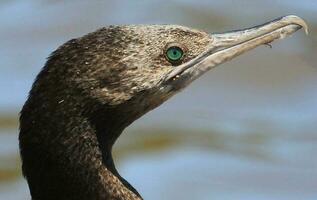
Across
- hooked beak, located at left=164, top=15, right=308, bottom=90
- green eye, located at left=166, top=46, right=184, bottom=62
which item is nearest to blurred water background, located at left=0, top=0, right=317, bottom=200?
hooked beak, located at left=164, top=15, right=308, bottom=90

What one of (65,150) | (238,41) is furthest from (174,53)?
(65,150)

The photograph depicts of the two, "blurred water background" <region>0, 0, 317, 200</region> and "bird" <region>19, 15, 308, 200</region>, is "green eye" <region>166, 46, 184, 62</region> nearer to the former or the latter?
"bird" <region>19, 15, 308, 200</region>

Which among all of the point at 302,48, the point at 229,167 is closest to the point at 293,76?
the point at 302,48

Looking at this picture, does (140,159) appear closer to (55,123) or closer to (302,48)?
(302,48)

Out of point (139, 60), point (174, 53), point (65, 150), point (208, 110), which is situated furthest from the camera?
point (208, 110)

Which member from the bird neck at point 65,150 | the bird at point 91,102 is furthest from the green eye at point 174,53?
the bird neck at point 65,150

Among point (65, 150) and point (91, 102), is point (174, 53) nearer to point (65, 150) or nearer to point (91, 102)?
point (91, 102)

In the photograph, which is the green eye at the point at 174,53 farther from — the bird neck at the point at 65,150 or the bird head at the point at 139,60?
the bird neck at the point at 65,150
